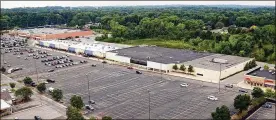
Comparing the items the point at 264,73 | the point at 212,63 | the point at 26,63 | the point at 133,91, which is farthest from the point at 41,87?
the point at 264,73

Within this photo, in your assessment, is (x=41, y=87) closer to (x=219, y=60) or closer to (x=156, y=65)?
(x=156, y=65)

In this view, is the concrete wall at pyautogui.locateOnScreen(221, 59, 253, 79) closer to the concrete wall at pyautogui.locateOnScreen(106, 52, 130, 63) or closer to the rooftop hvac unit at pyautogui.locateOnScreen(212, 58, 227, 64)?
the rooftop hvac unit at pyautogui.locateOnScreen(212, 58, 227, 64)

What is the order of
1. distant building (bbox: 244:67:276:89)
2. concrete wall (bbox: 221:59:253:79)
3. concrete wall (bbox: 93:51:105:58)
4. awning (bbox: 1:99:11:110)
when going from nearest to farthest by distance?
awning (bbox: 1:99:11:110) → distant building (bbox: 244:67:276:89) → concrete wall (bbox: 221:59:253:79) → concrete wall (bbox: 93:51:105:58)

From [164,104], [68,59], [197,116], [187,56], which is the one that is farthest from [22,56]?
[197,116]

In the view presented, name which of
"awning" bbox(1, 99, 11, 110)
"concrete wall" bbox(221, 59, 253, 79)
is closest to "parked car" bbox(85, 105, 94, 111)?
"awning" bbox(1, 99, 11, 110)

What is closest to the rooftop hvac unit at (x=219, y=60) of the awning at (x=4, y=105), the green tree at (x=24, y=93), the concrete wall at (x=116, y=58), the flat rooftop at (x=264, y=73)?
the flat rooftop at (x=264, y=73)

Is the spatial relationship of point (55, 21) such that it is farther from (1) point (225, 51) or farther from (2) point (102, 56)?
(1) point (225, 51)
